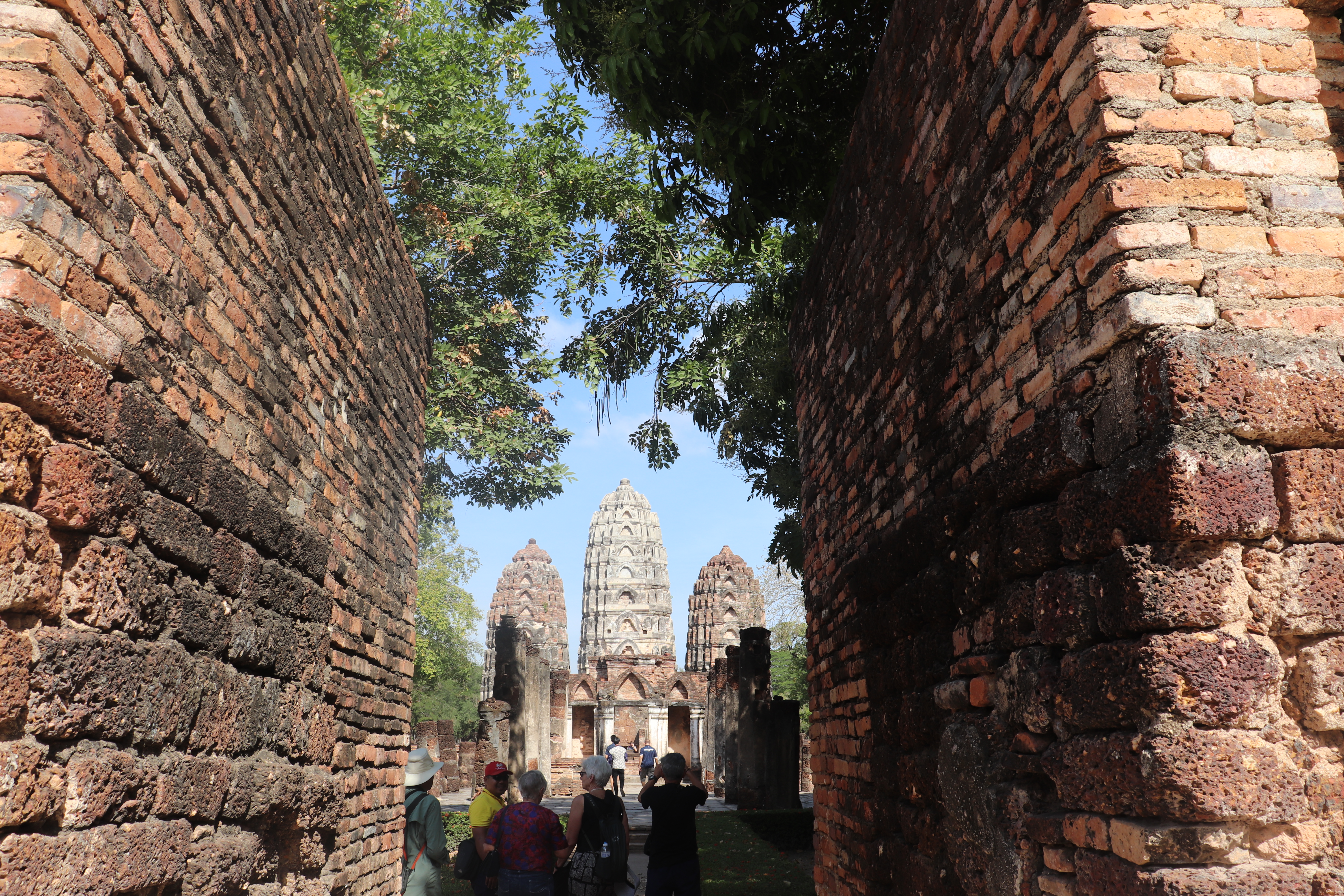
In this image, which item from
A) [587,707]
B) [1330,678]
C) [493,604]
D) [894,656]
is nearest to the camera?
[1330,678]

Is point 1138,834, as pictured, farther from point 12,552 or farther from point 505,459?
point 505,459

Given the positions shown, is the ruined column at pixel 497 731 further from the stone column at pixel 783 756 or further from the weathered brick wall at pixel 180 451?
the weathered brick wall at pixel 180 451

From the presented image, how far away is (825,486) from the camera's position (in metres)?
4.91

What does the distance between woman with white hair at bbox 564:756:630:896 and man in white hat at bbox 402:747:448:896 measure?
884mm

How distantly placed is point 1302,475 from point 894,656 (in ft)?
5.89

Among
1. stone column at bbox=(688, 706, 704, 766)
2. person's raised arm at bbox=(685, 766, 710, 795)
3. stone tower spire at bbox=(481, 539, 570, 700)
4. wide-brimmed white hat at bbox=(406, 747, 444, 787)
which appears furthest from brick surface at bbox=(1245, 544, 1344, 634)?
stone tower spire at bbox=(481, 539, 570, 700)

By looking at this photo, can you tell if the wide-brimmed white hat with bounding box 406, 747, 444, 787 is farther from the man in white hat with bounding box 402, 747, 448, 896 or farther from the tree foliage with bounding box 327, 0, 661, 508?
the tree foliage with bounding box 327, 0, 661, 508

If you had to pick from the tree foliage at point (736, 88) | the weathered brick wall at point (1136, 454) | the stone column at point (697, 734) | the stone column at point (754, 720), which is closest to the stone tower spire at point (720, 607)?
the stone column at point (697, 734)

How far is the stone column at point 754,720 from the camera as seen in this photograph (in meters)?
15.3

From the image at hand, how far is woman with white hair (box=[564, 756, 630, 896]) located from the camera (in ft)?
16.0

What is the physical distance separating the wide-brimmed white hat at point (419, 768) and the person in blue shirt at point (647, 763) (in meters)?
12.7

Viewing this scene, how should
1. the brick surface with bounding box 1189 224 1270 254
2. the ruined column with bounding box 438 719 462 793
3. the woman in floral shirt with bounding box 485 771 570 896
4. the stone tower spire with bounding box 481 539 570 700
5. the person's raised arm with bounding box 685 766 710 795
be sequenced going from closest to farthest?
1. the brick surface with bounding box 1189 224 1270 254
2. the woman in floral shirt with bounding box 485 771 570 896
3. the person's raised arm with bounding box 685 766 710 795
4. the ruined column with bounding box 438 719 462 793
5. the stone tower spire with bounding box 481 539 570 700

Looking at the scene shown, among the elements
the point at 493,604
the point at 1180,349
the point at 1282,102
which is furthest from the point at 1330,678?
the point at 493,604

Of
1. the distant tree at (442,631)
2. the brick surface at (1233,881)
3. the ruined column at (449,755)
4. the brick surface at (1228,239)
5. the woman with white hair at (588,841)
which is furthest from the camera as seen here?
the distant tree at (442,631)
